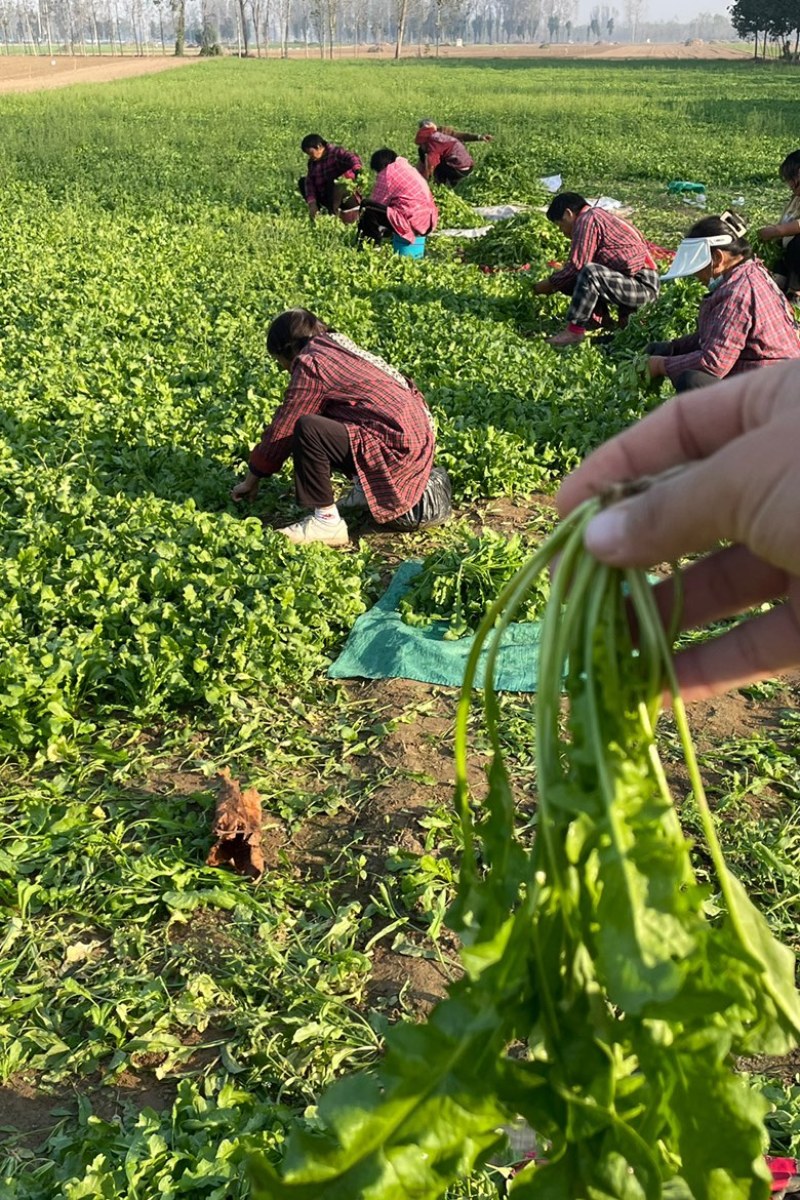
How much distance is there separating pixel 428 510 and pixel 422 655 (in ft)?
4.55

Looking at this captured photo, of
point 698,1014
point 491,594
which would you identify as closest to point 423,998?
point 698,1014

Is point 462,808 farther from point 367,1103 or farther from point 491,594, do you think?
point 491,594

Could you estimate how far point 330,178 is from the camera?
13.8 meters

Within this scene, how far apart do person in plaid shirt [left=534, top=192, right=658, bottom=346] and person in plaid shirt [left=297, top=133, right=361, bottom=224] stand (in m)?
5.48

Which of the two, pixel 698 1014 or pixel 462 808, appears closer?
pixel 698 1014

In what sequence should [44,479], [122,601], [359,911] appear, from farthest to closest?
[44,479] → [122,601] → [359,911]

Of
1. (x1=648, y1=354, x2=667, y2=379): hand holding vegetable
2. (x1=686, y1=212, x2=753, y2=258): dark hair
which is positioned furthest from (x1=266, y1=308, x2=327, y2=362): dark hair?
(x1=686, y1=212, x2=753, y2=258): dark hair

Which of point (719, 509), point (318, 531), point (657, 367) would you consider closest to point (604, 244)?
point (657, 367)

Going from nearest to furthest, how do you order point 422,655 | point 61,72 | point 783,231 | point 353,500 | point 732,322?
1. point 422,655
2. point 353,500
3. point 732,322
4. point 783,231
5. point 61,72

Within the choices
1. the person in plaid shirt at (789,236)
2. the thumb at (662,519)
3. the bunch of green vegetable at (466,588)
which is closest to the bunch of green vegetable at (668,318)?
the person in plaid shirt at (789,236)

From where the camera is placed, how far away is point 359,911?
3.27 meters

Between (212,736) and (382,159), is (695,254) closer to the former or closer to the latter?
(212,736)

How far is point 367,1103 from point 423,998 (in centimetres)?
173

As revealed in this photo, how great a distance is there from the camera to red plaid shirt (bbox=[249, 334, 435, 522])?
549 centimetres
